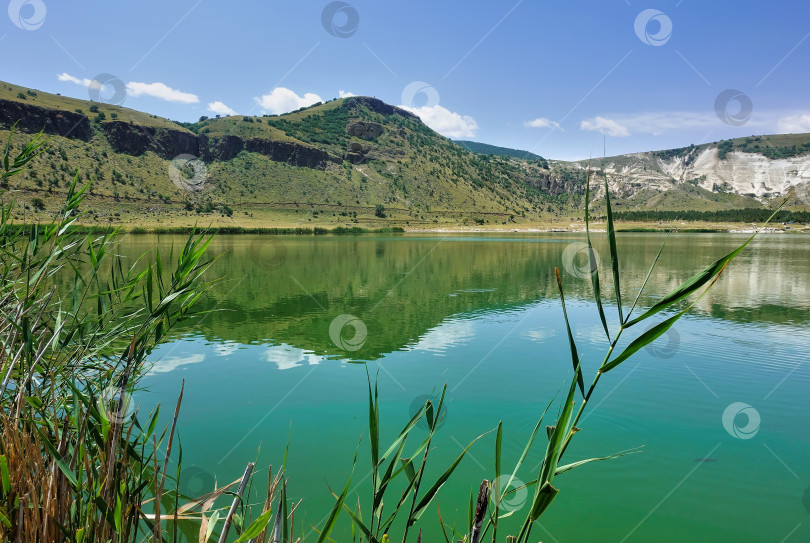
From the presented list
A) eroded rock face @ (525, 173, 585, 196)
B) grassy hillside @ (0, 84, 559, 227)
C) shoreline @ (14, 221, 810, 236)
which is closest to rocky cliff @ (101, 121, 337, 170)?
grassy hillside @ (0, 84, 559, 227)

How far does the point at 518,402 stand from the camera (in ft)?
26.1

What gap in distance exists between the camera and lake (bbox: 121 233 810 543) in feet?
16.8

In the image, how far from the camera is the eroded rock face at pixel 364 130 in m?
138

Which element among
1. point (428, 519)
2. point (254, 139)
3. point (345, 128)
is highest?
point (345, 128)

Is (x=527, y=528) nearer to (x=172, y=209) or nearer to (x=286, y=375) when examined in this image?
(x=286, y=375)

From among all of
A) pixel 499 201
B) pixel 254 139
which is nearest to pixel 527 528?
pixel 254 139

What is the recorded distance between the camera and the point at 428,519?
16.3 feet

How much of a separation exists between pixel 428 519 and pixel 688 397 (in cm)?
575

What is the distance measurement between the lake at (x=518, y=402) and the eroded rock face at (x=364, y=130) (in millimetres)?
127022

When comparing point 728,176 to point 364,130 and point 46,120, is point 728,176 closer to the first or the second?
point 364,130

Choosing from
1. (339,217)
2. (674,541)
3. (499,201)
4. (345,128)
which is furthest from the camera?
(345,128)

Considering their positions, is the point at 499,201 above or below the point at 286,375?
above

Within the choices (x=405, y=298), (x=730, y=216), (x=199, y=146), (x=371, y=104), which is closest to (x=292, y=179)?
(x=199, y=146)

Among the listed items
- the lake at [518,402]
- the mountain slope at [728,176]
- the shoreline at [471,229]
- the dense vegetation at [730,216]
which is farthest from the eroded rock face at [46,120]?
the mountain slope at [728,176]
